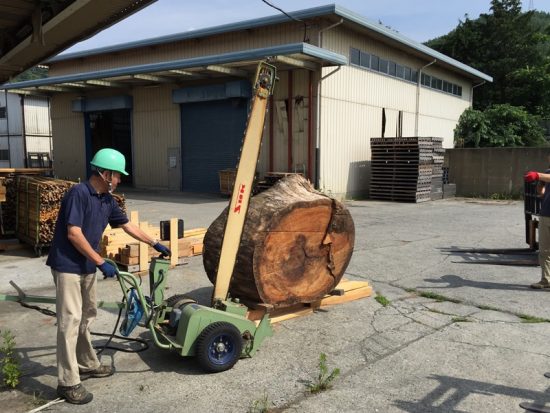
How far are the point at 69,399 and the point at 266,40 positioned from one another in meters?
17.3

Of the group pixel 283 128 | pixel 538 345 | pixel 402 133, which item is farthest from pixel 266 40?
pixel 538 345

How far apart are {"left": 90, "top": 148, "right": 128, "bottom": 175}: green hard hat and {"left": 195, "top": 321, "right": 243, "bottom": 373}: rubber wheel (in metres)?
1.54

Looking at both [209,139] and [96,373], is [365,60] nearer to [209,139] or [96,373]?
[209,139]

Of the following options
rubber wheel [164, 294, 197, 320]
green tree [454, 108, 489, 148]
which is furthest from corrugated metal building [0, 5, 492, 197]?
rubber wheel [164, 294, 197, 320]

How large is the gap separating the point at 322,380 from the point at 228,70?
49.5ft

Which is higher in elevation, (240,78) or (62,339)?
(240,78)

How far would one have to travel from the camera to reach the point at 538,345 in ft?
16.0

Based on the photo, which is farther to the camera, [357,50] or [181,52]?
[181,52]

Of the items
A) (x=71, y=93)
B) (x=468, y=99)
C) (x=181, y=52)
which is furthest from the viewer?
(x=468, y=99)

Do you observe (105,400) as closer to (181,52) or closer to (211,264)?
(211,264)

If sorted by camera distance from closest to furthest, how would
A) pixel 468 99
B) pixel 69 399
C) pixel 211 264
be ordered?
pixel 69 399
pixel 211 264
pixel 468 99

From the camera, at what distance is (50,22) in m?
5.29

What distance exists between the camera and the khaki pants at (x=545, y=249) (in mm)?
6863

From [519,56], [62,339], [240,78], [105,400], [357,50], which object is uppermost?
[519,56]
